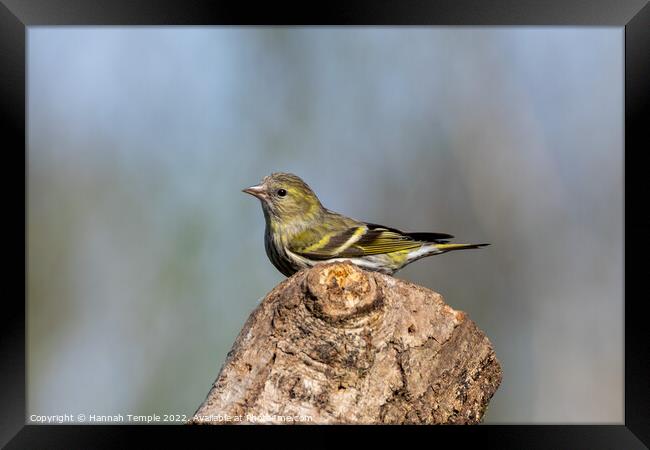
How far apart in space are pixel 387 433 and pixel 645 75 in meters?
2.73

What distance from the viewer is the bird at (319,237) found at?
625cm

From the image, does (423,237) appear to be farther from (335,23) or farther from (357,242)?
(335,23)

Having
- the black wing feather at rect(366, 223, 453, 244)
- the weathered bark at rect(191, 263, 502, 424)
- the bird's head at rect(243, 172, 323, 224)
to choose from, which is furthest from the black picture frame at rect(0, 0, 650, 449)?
the bird's head at rect(243, 172, 323, 224)

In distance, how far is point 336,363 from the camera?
3.80 meters

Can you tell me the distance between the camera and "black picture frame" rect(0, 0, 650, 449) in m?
4.32

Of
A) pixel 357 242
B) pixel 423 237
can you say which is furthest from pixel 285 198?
pixel 423 237

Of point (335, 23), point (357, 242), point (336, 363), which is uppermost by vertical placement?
point (335, 23)

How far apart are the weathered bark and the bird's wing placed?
2174 mm

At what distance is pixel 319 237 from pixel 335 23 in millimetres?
2375

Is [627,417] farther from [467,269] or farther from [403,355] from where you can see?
[467,269]

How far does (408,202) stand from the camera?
352 inches

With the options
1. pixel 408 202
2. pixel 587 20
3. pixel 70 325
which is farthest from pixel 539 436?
pixel 70 325

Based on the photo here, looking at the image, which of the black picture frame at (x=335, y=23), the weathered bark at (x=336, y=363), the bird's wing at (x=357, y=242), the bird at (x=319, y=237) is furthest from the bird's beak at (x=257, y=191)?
the weathered bark at (x=336, y=363)

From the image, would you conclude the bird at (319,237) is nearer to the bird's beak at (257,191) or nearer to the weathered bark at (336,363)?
the bird's beak at (257,191)
